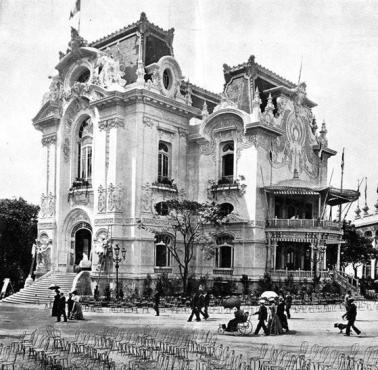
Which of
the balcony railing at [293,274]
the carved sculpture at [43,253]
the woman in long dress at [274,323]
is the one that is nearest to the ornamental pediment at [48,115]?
the carved sculpture at [43,253]

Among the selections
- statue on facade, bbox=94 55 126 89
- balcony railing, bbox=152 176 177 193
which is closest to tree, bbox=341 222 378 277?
balcony railing, bbox=152 176 177 193

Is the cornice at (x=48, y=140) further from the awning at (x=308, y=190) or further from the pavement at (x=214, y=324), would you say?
the awning at (x=308, y=190)

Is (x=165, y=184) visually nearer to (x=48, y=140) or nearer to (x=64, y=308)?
(x=48, y=140)

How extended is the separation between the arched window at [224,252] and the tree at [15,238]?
18.7 m

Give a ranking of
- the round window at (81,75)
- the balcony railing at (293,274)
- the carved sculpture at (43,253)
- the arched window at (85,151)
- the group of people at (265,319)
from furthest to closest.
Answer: the carved sculpture at (43,253), the round window at (81,75), the arched window at (85,151), the balcony railing at (293,274), the group of people at (265,319)

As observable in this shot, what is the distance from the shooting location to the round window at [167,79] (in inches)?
1531

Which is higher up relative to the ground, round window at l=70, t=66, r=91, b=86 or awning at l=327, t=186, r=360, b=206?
round window at l=70, t=66, r=91, b=86

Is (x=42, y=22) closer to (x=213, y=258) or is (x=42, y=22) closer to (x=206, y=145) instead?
(x=206, y=145)

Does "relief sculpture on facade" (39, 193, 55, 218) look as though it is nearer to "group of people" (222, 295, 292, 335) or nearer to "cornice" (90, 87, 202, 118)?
Result: "cornice" (90, 87, 202, 118)

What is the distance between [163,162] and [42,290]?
455 inches

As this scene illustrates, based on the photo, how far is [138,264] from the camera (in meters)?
35.0

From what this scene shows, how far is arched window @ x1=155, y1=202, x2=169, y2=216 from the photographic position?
122ft

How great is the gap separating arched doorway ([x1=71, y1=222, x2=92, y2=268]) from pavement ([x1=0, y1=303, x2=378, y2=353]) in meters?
9.54

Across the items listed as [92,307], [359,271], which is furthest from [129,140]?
[359,271]
